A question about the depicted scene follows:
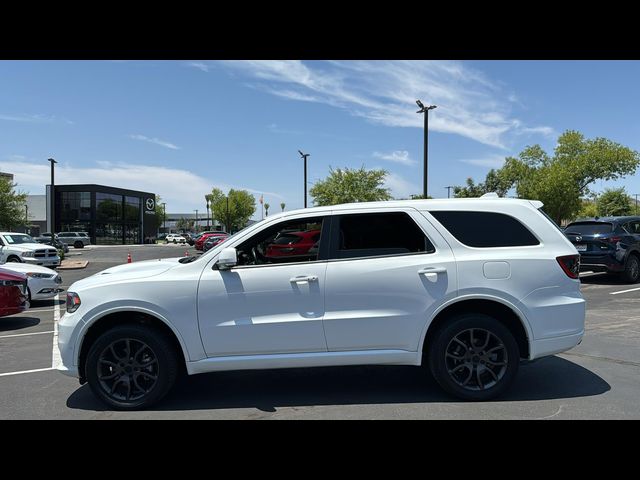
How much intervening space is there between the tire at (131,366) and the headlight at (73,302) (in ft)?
1.29

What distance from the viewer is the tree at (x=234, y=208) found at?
316 feet

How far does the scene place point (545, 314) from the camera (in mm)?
4328

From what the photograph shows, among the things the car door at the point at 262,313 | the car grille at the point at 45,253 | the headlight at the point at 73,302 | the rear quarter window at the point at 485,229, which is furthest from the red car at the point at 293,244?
the car grille at the point at 45,253

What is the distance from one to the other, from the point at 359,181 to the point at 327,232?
111 feet

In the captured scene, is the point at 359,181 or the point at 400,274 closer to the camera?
the point at 400,274

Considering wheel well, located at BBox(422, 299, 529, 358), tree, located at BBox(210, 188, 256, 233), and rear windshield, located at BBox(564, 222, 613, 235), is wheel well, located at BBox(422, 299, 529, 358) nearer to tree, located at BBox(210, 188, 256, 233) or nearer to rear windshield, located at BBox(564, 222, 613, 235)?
rear windshield, located at BBox(564, 222, 613, 235)

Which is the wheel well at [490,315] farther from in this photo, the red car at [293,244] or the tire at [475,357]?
the red car at [293,244]

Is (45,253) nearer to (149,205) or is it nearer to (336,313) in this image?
(336,313)

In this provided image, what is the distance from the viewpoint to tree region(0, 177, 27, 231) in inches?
1570

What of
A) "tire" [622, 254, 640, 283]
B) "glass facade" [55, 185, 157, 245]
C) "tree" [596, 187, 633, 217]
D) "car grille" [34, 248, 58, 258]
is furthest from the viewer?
"tree" [596, 187, 633, 217]

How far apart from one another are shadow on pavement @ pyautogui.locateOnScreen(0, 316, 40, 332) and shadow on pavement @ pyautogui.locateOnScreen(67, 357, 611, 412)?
15.7 feet

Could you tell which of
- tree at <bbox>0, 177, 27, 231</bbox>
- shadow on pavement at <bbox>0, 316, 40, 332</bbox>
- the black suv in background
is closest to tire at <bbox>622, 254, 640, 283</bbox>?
the black suv in background
